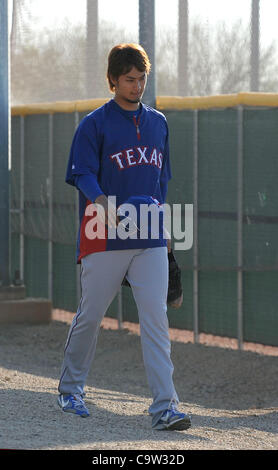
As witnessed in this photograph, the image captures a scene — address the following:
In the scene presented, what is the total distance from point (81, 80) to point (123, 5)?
3.30 feet

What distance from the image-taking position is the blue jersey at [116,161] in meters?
5.37

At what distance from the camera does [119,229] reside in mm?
5344

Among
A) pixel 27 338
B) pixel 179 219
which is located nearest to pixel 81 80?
pixel 179 219

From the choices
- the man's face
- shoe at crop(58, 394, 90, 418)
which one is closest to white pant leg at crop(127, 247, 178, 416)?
shoe at crop(58, 394, 90, 418)

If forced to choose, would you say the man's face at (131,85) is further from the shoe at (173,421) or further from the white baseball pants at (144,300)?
the shoe at (173,421)

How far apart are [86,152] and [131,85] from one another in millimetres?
418

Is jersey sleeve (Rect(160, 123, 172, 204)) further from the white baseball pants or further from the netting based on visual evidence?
the netting

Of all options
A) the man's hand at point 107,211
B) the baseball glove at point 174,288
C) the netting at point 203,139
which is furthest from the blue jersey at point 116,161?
the netting at point 203,139

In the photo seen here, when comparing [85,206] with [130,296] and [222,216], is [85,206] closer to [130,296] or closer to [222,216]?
[222,216]

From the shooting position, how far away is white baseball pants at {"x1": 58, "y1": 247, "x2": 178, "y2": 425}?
5371 millimetres

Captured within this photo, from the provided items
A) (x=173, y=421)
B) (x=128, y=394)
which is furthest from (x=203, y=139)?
(x=173, y=421)

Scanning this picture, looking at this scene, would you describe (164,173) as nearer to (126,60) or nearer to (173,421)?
(126,60)

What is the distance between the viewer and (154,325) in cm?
538
